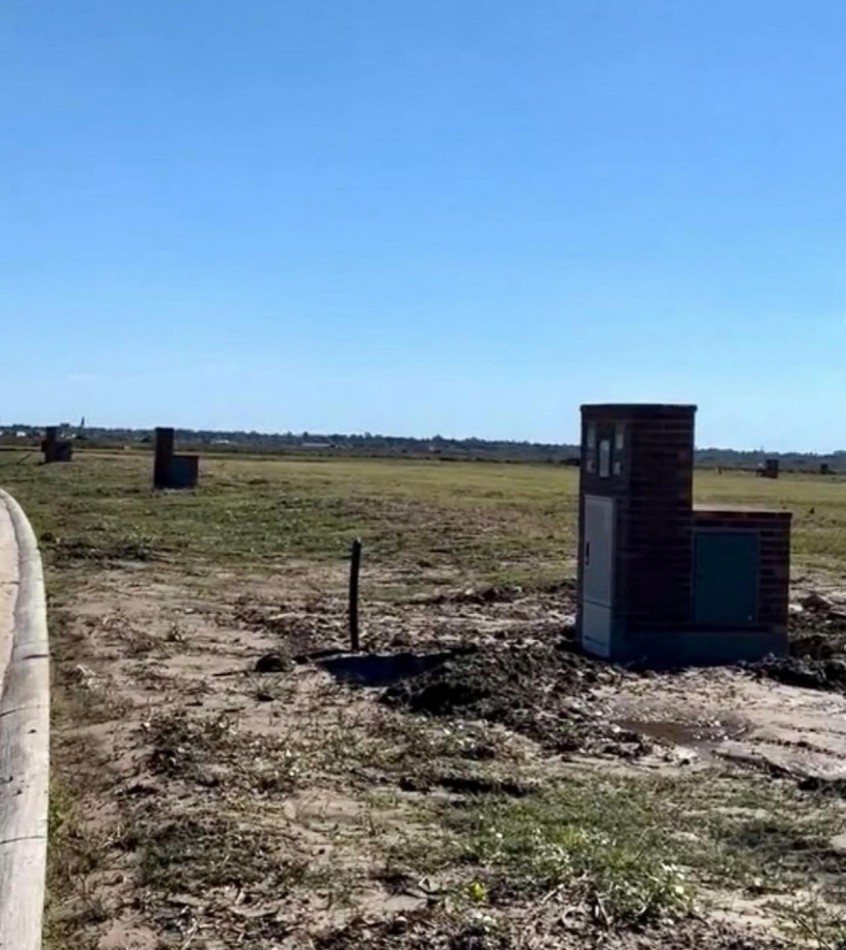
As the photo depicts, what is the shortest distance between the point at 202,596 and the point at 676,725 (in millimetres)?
8547

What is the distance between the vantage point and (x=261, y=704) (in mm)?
10844

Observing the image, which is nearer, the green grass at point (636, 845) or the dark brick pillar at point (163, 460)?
the green grass at point (636, 845)

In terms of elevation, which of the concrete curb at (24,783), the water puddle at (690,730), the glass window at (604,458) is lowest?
the water puddle at (690,730)

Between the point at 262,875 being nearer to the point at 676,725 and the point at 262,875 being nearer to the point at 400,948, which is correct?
the point at 400,948

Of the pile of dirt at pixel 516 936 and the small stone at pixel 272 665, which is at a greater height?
the pile of dirt at pixel 516 936

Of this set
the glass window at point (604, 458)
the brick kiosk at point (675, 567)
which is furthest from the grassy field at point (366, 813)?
the glass window at point (604, 458)

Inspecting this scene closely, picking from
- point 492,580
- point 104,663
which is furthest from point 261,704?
point 492,580

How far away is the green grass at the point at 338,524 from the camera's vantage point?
2284 cm

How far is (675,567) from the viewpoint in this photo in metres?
13.8

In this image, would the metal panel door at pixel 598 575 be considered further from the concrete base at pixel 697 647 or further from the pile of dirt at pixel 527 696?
the pile of dirt at pixel 527 696

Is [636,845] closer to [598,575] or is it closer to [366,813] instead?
[366,813]

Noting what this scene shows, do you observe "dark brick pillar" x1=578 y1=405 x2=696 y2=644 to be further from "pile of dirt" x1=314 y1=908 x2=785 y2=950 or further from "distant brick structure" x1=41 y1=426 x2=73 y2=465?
"distant brick structure" x1=41 y1=426 x2=73 y2=465

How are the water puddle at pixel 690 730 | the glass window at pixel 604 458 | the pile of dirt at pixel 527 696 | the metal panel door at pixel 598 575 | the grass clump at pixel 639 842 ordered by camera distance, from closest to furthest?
the grass clump at pixel 639 842 < the pile of dirt at pixel 527 696 < the water puddle at pixel 690 730 < the metal panel door at pixel 598 575 < the glass window at pixel 604 458

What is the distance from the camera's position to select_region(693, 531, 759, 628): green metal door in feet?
45.4
